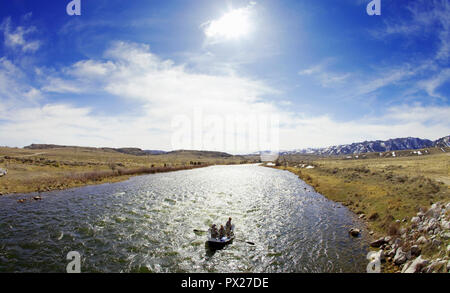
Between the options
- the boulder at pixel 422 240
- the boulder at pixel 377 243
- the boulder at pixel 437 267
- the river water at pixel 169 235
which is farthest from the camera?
the boulder at pixel 377 243

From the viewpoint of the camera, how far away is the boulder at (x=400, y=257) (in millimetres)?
15325

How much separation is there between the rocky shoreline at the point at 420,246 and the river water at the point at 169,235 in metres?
1.73

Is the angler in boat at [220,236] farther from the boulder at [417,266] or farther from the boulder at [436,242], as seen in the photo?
the boulder at [436,242]

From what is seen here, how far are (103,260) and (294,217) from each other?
22.2 meters

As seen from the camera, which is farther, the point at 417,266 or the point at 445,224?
the point at 445,224

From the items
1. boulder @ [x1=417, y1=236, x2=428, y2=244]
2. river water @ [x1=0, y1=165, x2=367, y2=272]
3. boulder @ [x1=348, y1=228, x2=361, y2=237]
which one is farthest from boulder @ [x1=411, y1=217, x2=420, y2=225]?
boulder @ [x1=348, y1=228, x2=361, y2=237]

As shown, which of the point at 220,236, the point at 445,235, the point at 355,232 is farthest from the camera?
the point at 355,232

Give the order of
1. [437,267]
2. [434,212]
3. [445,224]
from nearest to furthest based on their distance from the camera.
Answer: [437,267] < [445,224] < [434,212]

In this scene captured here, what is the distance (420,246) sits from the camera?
1519 cm

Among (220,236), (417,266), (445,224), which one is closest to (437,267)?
(417,266)

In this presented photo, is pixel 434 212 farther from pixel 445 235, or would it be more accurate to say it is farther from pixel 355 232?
pixel 355 232

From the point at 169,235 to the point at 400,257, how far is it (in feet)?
64.5

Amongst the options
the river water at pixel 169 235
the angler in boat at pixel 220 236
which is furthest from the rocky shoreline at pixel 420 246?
the angler in boat at pixel 220 236

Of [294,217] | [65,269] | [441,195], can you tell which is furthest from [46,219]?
[441,195]
